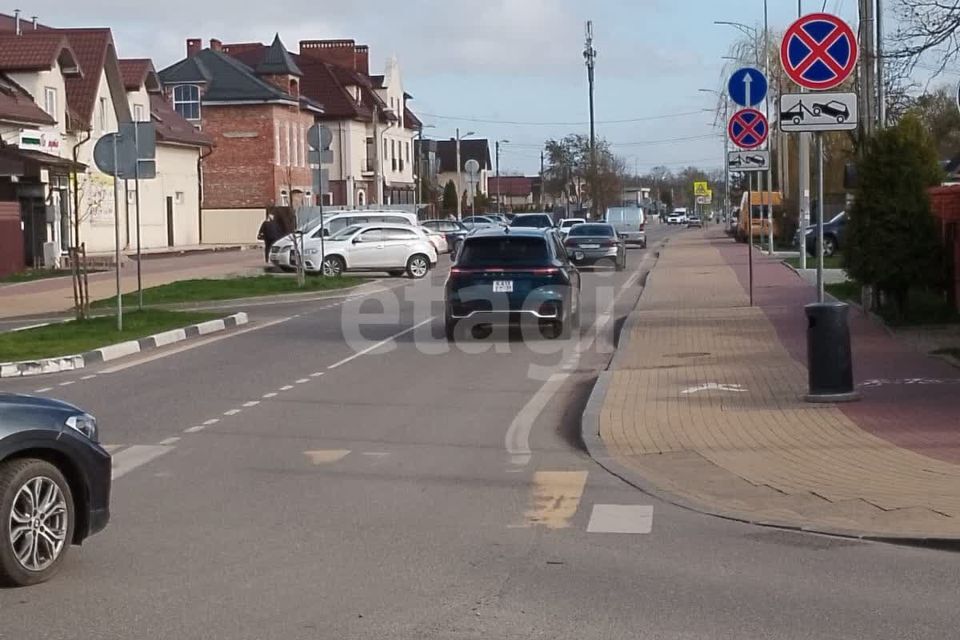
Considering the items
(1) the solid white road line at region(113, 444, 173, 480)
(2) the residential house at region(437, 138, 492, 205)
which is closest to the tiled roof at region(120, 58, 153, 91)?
(1) the solid white road line at region(113, 444, 173, 480)

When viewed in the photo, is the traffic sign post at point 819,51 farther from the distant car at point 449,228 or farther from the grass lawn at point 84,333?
the distant car at point 449,228

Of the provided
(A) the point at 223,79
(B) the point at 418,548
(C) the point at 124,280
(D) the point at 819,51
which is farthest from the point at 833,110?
(A) the point at 223,79

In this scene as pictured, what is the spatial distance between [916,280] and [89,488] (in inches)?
588

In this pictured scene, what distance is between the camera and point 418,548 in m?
8.09

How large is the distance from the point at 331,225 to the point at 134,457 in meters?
32.8

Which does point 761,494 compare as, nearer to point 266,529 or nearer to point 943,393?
point 266,529

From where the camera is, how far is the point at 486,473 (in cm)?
1055

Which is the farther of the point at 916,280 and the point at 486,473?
the point at 916,280

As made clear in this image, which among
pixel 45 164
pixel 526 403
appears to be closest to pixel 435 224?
pixel 45 164

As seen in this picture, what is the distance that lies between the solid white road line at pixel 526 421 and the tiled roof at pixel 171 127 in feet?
150

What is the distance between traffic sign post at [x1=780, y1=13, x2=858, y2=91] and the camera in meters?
13.1

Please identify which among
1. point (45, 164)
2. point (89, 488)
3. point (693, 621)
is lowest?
point (693, 621)

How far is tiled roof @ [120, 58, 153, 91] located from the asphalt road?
43.3m

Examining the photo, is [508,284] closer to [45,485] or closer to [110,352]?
[110,352]
